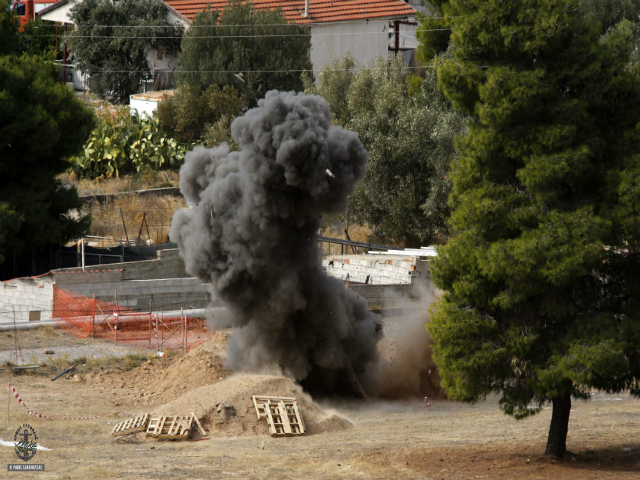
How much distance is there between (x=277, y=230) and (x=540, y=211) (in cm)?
735

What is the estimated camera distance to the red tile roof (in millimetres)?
47719

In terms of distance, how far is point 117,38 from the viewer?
49.6 meters

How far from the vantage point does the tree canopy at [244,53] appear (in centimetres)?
4516

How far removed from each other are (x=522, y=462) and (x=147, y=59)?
45.8m

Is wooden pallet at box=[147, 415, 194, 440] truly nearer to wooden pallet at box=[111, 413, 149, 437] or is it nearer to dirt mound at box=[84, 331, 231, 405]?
wooden pallet at box=[111, 413, 149, 437]

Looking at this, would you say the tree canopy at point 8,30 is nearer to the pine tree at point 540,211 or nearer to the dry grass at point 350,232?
the dry grass at point 350,232

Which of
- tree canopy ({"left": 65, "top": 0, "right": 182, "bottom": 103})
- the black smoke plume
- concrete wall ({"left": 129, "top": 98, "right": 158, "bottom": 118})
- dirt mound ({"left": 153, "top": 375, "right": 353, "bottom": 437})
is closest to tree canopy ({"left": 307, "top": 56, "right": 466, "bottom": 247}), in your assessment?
the black smoke plume

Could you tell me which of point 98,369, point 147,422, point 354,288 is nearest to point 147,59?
point 354,288

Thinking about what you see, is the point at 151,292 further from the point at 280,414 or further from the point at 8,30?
the point at 8,30

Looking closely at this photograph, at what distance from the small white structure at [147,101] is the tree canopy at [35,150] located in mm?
17429

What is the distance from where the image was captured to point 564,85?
1178cm

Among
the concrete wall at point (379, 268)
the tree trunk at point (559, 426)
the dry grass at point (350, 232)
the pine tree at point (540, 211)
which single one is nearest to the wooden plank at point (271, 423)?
the pine tree at point (540, 211)

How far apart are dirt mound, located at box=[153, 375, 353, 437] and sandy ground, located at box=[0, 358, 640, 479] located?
15.8 inches

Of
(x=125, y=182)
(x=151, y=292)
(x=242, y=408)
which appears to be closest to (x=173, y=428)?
(x=242, y=408)
